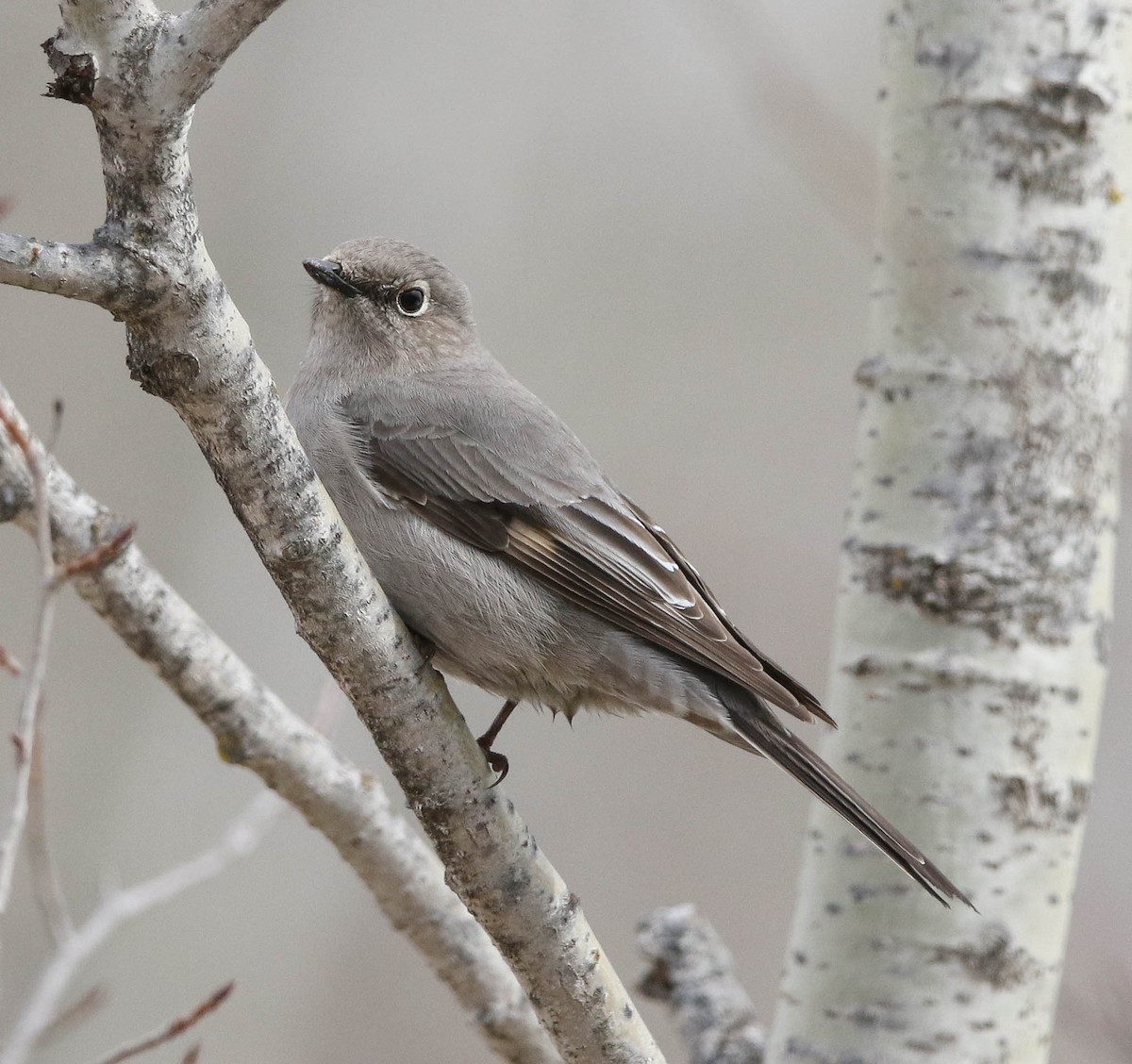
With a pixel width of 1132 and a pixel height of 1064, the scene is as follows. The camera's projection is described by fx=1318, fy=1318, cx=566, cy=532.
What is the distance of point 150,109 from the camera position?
174 centimetres

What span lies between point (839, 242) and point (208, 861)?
8.16 metres

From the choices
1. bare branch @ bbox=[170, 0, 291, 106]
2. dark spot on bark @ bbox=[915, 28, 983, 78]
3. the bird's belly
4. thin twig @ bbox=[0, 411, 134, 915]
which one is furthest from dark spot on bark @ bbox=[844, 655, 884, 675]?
bare branch @ bbox=[170, 0, 291, 106]

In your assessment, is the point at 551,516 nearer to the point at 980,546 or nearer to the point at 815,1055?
the point at 980,546

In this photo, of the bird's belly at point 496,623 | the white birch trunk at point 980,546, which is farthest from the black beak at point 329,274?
the white birch trunk at point 980,546

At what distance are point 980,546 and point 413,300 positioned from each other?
5.76 ft

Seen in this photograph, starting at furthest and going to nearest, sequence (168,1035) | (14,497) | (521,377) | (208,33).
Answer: (521,377) < (14,497) < (168,1035) < (208,33)

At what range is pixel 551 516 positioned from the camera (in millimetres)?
3207

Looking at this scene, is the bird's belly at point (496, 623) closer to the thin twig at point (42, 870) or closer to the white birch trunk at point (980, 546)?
the white birch trunk at point (980, 546)

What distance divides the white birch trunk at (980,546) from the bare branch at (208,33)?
1959 mm

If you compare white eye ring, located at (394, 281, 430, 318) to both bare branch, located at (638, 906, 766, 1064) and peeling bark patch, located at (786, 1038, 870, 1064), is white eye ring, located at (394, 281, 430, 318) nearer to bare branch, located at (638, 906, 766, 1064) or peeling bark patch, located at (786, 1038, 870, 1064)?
bare branch, located at (638, 906, 766, 1064)

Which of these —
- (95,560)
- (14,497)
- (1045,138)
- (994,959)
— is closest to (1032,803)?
(994,959)

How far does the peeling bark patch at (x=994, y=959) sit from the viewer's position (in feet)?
9.89

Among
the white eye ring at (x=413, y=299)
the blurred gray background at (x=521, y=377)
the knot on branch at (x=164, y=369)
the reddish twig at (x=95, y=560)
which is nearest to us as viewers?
the knot on branch at (x=164, y=369)

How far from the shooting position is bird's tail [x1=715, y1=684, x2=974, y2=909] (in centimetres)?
268
